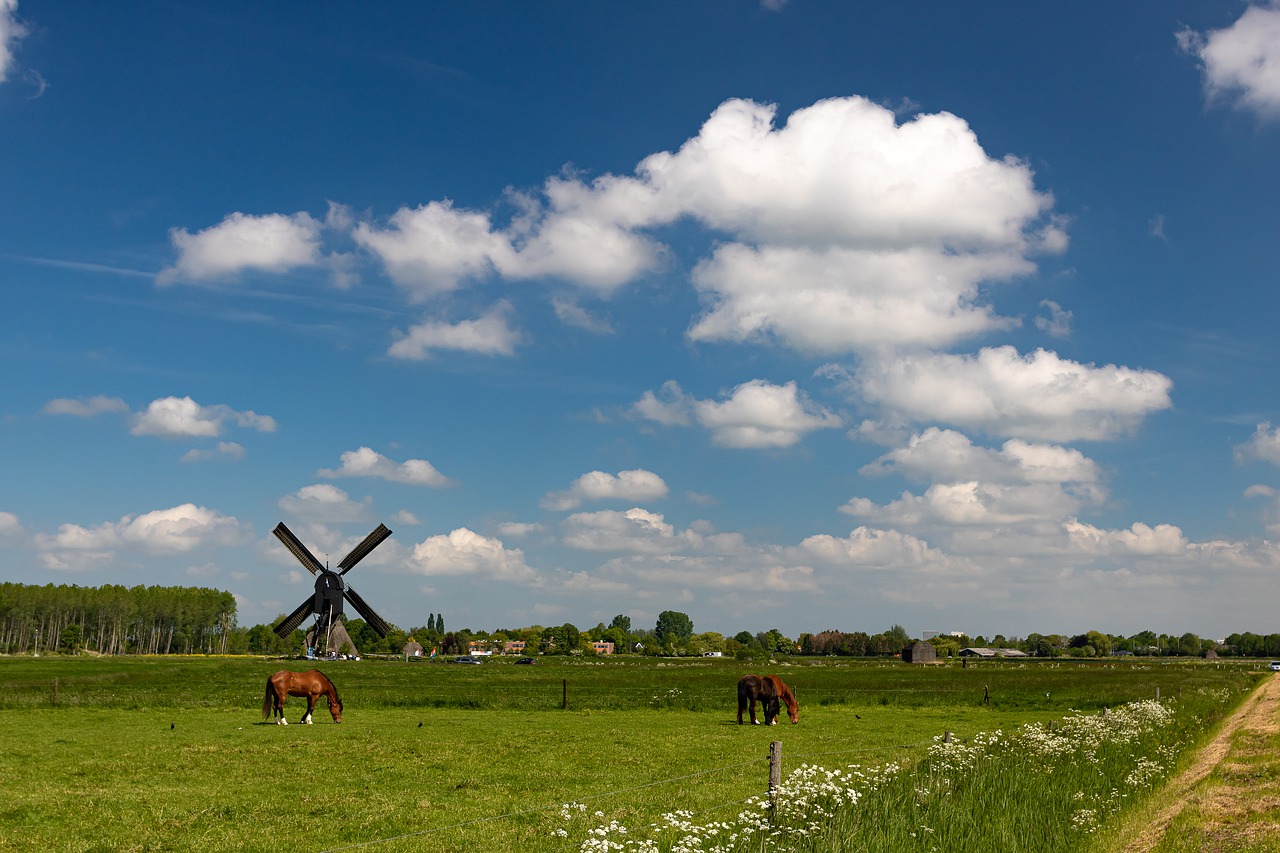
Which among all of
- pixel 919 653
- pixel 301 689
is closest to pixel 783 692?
pixel 301 689

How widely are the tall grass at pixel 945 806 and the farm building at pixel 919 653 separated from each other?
557 feet

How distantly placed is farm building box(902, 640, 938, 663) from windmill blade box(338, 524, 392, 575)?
121 metres

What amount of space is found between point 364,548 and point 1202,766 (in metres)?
87.5

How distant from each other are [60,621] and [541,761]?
669ft

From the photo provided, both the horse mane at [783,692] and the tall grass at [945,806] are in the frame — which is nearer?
the tall grass at [945,806]

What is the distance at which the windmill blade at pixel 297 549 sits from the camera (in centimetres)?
9544

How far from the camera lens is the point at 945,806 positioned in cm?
1491

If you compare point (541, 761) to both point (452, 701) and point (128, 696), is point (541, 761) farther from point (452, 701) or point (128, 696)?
point (128, 696)

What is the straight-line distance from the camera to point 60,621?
188m

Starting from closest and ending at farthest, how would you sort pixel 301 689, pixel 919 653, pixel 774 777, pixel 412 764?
pixel 774 777 → pixel 412 764 → pixel 301 689 → pixel 919 653

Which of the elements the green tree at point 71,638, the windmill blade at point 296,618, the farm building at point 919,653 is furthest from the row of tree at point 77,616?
the farm building at point 919,653

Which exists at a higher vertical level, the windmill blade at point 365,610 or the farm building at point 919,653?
the windmill blade at point 365,610

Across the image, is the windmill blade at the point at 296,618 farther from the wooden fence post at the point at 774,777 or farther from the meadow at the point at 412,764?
the wooden fence post at the point at 774,777

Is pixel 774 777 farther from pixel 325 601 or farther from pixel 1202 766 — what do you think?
pixel 325 601
